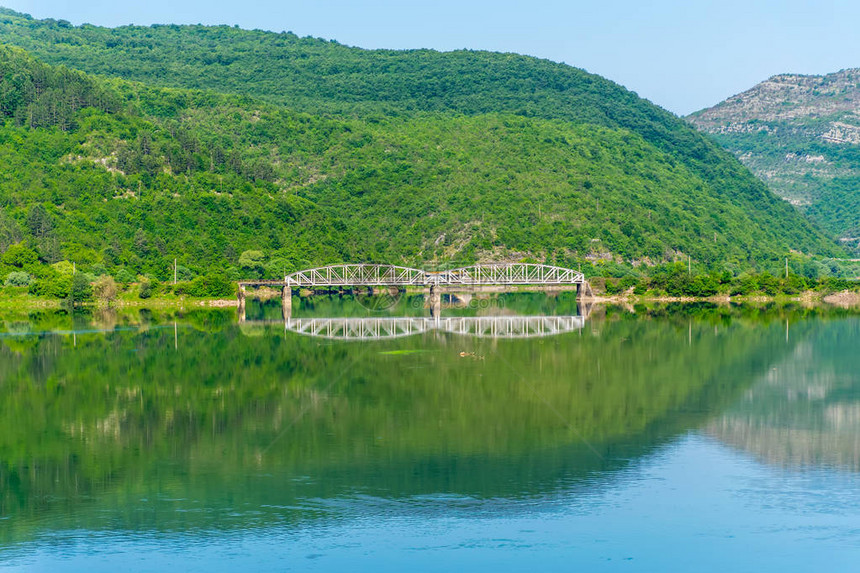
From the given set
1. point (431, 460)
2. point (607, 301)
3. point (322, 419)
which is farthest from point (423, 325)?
point (431, 460)

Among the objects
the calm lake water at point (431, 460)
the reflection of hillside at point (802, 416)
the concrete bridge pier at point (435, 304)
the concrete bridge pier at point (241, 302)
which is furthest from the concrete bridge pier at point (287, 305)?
the reflection of hillside at point (802, 416)

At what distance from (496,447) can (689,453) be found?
6344 millimetres

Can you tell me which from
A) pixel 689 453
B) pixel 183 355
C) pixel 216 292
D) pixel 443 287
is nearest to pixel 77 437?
pixel 689 453

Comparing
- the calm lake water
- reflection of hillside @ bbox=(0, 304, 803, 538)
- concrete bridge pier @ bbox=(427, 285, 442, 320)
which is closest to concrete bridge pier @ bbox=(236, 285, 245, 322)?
concrete bridge pier @ bbox=(427, 285, 442, 320)

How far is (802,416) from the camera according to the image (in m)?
42.8

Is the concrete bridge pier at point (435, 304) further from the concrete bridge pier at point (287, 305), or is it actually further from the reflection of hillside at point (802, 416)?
the reflection of hillside at point (802, 416)

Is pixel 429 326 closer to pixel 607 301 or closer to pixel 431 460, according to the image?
pixel 607 301

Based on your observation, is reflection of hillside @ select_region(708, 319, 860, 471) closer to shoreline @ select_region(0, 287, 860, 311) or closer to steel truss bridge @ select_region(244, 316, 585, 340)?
steel truss bridge @ select_region(244, 316, 585, 340)

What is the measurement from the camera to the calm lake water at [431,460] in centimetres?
2547

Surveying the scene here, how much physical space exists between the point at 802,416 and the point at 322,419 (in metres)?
19.2

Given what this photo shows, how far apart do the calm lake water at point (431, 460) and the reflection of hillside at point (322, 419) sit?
0.47ft

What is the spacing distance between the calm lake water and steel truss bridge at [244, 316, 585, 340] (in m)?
17.0

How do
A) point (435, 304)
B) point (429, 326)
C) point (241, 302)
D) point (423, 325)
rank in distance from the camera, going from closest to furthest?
1. point (429, 326)
2. point (423, 325)
3. point (241, 302)
4. point (435, 304)

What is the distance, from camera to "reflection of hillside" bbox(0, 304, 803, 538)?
30.5 m
